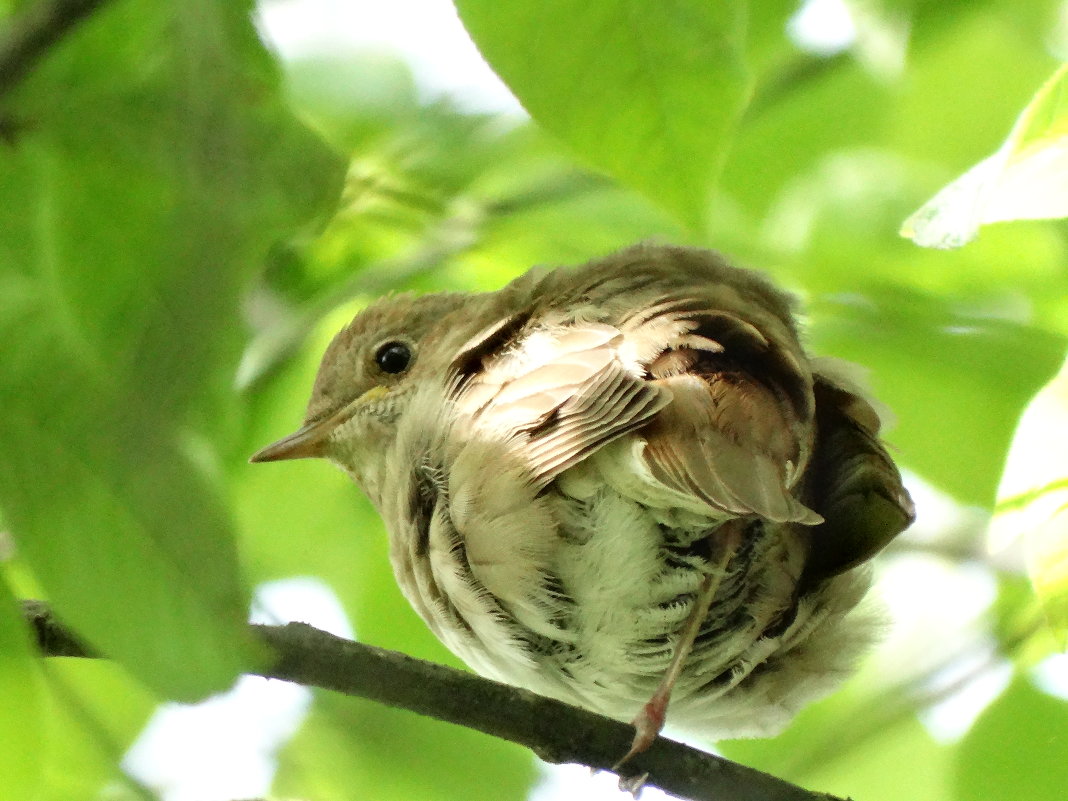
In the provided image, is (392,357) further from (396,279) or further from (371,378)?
(396,279)

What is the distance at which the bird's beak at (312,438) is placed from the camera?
8.18 feet

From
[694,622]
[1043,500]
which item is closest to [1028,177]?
[1043,500]

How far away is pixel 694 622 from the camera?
2107 millimetres

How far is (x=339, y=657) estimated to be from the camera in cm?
156

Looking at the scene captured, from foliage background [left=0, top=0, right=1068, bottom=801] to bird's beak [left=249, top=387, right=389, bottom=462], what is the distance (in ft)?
0.31

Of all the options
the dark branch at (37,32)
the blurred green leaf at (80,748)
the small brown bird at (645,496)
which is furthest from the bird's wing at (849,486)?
the dark branch at (37,32)

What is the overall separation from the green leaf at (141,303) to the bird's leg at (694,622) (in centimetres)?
125

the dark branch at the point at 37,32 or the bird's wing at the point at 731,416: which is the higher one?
the dark branch at the point at 37,32

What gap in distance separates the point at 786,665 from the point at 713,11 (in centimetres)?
150

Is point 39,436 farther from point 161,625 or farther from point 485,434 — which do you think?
point 485,434

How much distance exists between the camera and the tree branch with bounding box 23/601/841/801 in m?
1.51

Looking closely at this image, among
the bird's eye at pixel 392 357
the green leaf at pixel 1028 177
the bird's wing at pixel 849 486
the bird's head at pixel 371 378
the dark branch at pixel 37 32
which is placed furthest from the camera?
the bird's eye at pixel 392 357

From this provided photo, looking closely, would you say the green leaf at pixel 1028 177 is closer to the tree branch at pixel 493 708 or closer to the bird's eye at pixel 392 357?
the tree branch at pixel 493 708

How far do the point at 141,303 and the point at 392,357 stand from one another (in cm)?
199
